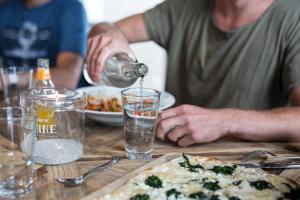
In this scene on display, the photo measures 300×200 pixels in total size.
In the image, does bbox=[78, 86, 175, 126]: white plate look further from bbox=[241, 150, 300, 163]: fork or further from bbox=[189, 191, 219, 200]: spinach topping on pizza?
bbox=[189, 191, 219, 200]: spinach topping on pizza

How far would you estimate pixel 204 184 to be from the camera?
0.97 meters

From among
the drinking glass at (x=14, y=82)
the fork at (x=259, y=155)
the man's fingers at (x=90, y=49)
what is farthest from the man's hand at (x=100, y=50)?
the fork at (x=259, y=155)

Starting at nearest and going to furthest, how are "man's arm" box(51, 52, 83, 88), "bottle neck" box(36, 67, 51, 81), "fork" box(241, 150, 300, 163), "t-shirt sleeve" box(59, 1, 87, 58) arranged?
1. "fork" box(241, 150, 300, 163)
2. "bottle neck" box(36, 67, 51, 81)
3. "man's arm" box(51, 52, 83, 88)
4. "t-shirt sleeve" box(59, 1, 87, 58)

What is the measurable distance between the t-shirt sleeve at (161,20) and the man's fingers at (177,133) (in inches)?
32.2

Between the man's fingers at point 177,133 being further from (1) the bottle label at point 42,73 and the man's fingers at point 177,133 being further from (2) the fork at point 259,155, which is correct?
(1) the bottle label at point 42,73

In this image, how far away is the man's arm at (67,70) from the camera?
2246 mm

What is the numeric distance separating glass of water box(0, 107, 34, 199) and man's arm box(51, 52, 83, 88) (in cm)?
116

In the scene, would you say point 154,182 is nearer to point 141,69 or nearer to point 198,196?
point 198,196

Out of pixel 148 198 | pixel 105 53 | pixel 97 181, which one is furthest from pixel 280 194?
pixel 105 53

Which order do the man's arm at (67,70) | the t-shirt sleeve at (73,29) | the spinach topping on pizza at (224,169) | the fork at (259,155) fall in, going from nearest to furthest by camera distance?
1. the spinach topping on pizza at (224,169)
2. the fork at (259,155)
3. the man's arm at (67,70)
4. the t-shirt sleeve at (73,29)

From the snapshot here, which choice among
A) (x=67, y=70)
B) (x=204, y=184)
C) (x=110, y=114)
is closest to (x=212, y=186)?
(x=204, y=184)

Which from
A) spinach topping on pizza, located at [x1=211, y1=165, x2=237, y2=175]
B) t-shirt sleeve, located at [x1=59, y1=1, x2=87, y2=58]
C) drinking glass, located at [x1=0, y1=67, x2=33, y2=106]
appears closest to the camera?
spinach topping on pizza, located at [x1=211, y1=165, x2=237, y2=175]

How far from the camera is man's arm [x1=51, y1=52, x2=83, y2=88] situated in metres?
2.25

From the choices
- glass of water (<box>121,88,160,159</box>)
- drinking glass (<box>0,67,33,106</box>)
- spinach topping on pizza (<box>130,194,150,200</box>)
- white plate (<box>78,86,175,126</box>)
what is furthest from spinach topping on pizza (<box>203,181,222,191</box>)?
drinking glass (<box>0,67,33,106</box>)
